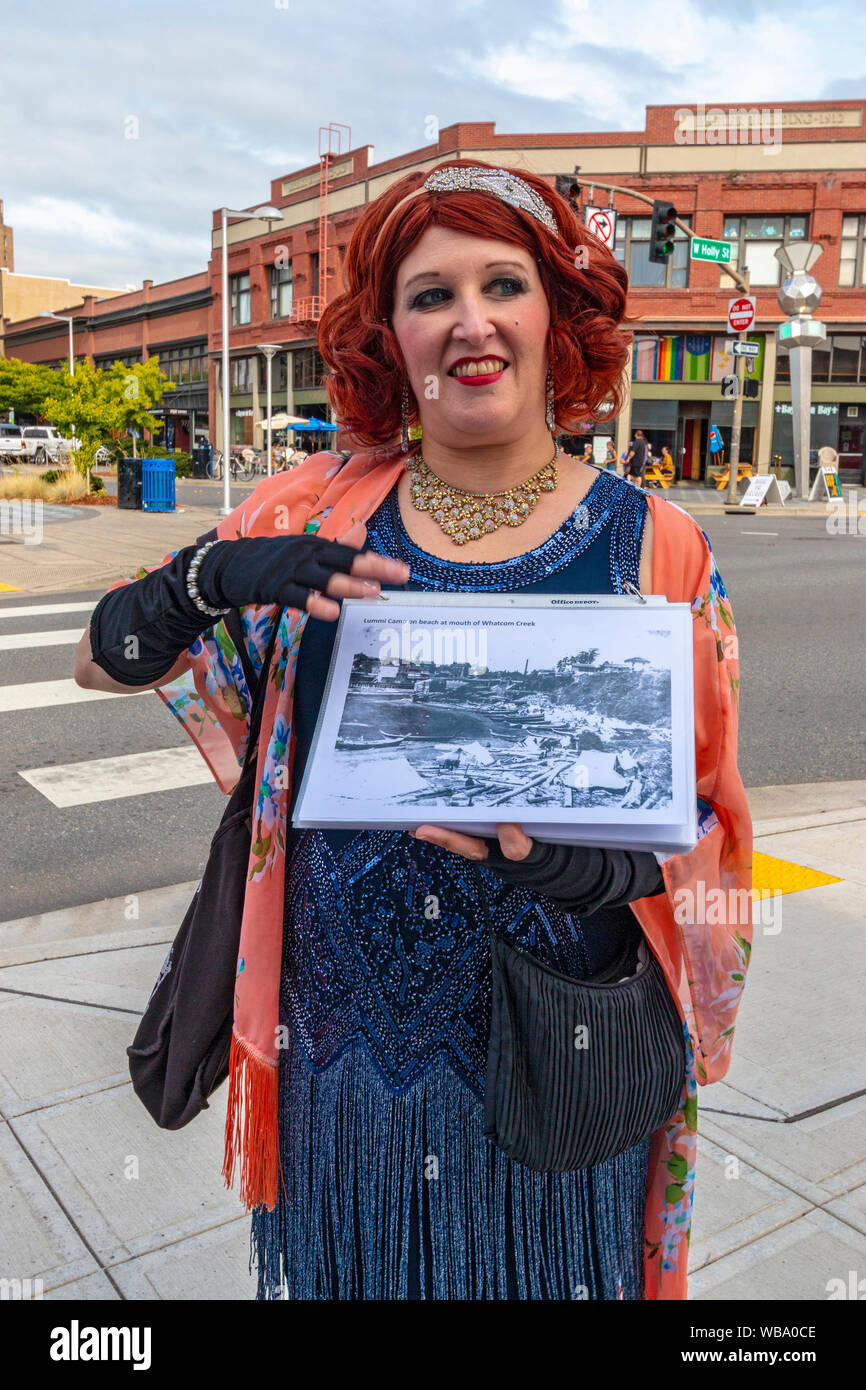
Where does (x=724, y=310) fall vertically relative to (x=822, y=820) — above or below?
above

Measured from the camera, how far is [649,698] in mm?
1409

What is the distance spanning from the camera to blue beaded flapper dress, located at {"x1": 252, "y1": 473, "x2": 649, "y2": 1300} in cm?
157

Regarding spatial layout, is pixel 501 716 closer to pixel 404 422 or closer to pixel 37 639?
pixel 404 422

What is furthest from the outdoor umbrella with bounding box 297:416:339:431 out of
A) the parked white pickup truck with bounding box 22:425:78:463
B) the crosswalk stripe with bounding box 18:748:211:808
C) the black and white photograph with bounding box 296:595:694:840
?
the black and white photograph with bounding box 296:595:694:840

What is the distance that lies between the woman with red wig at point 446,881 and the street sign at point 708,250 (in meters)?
21.0

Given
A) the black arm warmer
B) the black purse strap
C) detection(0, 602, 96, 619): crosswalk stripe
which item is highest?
the black arm warmer

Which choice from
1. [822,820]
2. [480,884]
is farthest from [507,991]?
[822,820]

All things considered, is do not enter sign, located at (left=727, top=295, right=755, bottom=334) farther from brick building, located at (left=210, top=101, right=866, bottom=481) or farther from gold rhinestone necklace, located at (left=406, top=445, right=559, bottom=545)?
gold rhinestone necklace, located at (left=406, top=445, right=559, bottom=545)

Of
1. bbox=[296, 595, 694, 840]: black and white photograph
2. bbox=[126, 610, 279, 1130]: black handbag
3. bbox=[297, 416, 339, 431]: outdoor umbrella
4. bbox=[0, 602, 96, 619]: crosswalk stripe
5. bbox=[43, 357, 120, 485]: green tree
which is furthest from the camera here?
bbox=[297, 416, 339, 431]: outdoor umbrella

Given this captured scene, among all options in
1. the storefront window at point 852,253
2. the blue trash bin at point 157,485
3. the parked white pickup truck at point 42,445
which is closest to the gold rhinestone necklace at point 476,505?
the blue trash bin at point 157,485

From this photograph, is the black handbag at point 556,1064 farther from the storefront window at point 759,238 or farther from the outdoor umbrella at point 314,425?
the outdoor umbrella at point 314,425

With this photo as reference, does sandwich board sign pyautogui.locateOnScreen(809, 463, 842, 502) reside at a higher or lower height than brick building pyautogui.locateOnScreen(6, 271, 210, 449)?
lower
